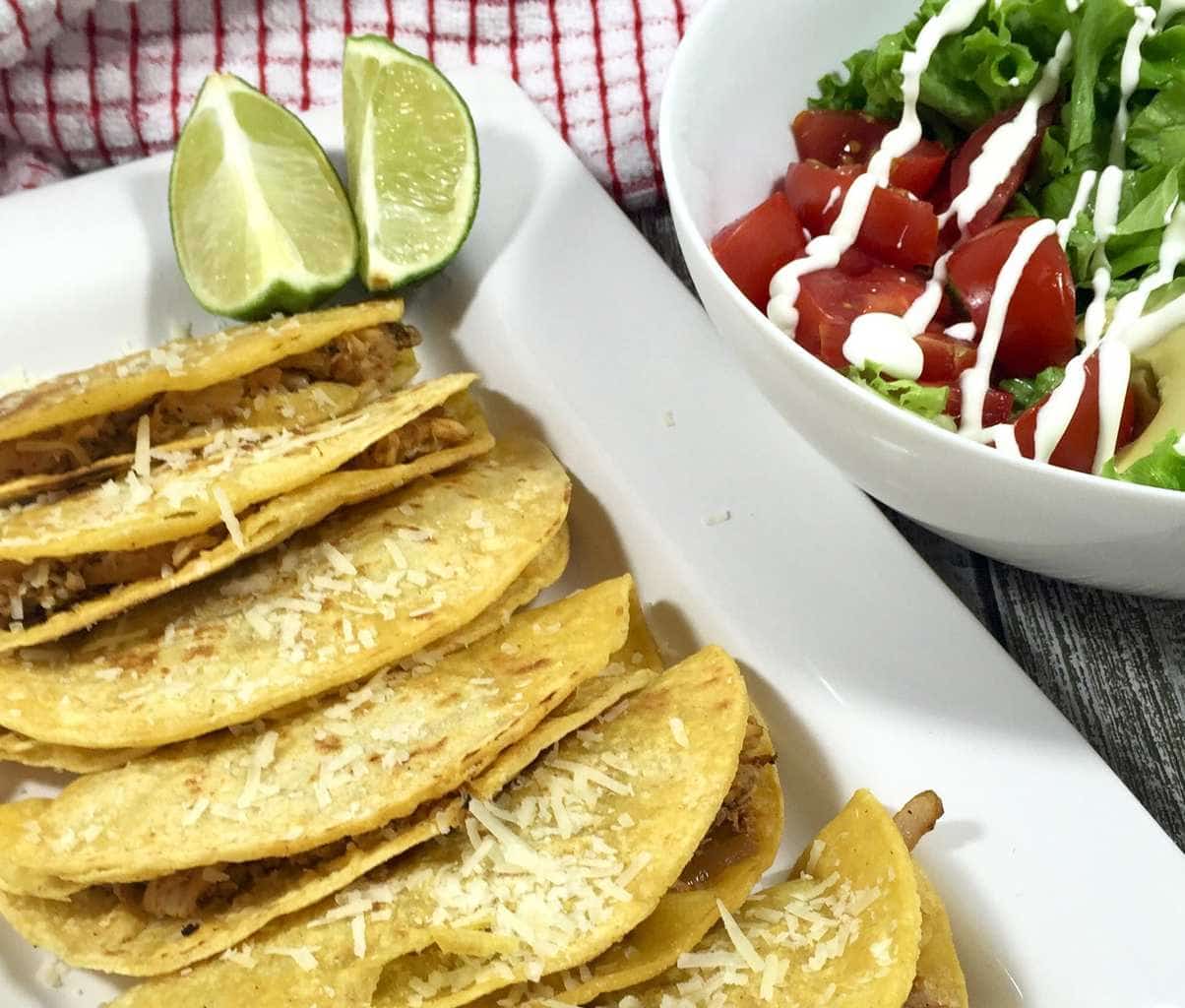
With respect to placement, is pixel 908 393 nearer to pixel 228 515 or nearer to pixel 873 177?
pixel 873 177

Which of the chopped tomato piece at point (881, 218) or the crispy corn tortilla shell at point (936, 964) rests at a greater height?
the chopped tomato piece at point (881, 218)

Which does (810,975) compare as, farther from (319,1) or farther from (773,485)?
(319,1)

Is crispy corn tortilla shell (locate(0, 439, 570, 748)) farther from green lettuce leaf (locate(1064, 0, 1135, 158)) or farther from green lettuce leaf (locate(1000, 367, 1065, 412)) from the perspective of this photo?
green lettuce leaf (locate(1064, 0, 1135, 158))

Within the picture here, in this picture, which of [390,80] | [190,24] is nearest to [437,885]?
[390,80]

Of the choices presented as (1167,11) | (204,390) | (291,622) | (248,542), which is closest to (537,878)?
(291,622)

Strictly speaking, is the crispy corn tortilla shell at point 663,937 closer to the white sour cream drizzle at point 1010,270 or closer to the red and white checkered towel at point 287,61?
the white sour cream drizzle at point 1010,270

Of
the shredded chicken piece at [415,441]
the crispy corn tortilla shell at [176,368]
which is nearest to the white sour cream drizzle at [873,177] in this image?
the shredded chicken piece at [415,441]
